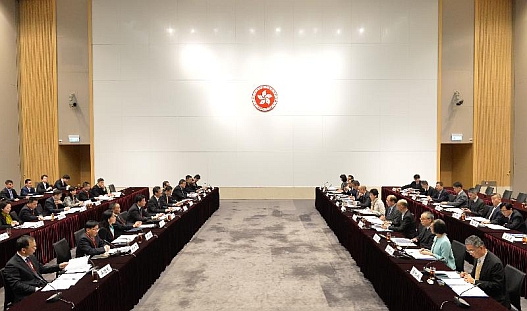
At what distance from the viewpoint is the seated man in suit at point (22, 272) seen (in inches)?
180

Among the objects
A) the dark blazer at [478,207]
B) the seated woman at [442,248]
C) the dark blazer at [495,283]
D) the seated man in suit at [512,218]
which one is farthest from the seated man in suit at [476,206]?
the dark blazer at [495,283]

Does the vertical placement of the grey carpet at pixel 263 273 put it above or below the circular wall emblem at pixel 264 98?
below

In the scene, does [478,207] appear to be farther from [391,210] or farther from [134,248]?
[134,248]

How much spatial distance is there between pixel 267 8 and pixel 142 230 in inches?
456

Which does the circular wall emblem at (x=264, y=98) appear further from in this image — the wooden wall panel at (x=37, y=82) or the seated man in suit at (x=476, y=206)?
the seated man in suit at (x=476, y=206)

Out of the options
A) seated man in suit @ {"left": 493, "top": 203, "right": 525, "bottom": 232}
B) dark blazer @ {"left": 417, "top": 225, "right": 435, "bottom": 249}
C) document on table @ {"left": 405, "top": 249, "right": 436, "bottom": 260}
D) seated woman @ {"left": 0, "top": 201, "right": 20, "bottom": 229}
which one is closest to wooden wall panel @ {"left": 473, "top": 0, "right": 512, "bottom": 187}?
seated man in suit @ {"left": 493, "top": 203, "right": 525, "bottom": 232}

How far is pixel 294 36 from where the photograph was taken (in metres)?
16.2

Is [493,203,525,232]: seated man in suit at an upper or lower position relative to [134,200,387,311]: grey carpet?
upper

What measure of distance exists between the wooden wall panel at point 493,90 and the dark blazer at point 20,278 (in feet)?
52.6

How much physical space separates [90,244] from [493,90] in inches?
632

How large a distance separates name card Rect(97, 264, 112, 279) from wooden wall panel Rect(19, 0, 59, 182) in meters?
13.2

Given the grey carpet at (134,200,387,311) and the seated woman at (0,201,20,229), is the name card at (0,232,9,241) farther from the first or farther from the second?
the grey carpet at (134,200,387,311)

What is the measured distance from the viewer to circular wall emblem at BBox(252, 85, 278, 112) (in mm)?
16344

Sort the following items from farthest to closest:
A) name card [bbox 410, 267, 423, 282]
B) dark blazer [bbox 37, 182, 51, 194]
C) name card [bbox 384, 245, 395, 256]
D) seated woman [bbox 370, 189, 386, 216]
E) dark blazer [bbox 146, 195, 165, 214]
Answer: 1. dark blazer [bbox 37, 182, 51, 194]
2. dark blazer [bbox 146, 195, 165, 214]
3. seated woman [bbox 370, 189, 386, 216]
4. name card [bbox 384, 245, 395, 256]
5. name card [bbox 410, 267, 423, 282]
